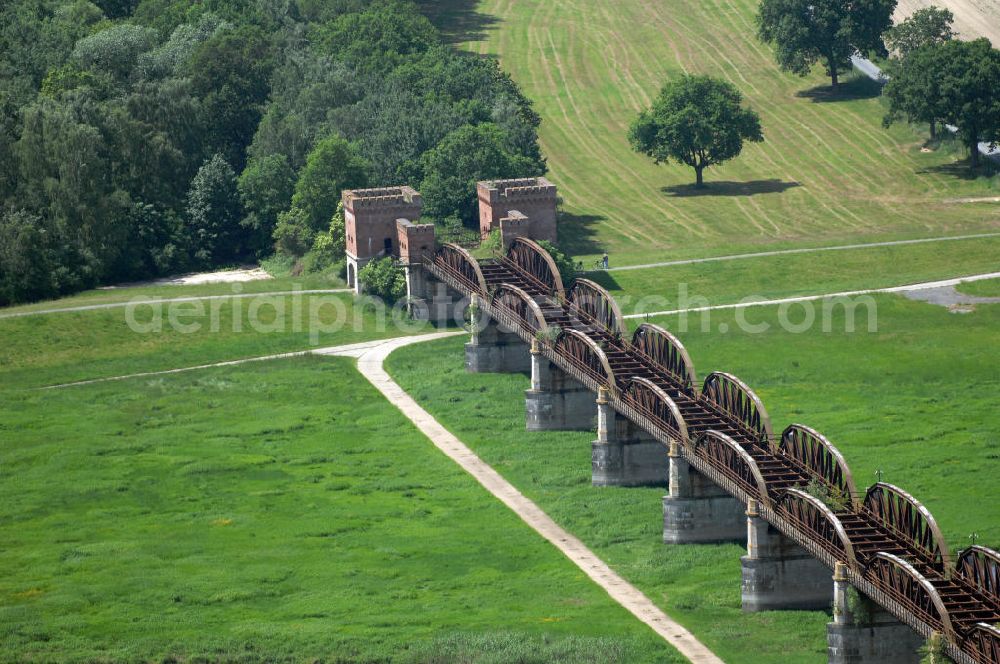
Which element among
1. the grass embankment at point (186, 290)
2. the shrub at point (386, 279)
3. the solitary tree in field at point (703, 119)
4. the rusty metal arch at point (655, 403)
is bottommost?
the rusty metal arch at point (655, 403)

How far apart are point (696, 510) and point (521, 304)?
36.1 metres

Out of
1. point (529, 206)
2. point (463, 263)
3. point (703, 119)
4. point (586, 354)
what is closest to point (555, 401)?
point (586, 354)

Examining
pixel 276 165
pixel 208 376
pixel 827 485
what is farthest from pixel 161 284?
pixel 827 485

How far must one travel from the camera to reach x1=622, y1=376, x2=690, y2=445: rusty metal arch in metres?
120

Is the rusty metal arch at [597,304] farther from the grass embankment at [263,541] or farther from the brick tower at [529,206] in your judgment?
the brick tower at [529,206]

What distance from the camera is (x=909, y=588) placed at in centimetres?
9731

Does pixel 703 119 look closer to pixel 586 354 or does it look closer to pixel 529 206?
pixel 529 206

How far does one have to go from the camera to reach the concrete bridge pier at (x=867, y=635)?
99562mm

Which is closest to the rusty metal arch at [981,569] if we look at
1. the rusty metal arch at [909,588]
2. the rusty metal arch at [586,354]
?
the rusty metal arch at [909,588]

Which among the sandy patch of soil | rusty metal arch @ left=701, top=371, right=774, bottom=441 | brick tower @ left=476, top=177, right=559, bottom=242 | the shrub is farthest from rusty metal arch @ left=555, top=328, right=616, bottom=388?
the sandy patch of soil

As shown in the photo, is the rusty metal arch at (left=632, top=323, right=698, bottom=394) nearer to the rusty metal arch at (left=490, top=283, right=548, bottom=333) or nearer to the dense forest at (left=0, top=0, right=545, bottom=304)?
the rusty metal arch at (left=490, top=283, right=548, bottom=333)

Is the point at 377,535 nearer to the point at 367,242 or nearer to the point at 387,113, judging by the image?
the point at 367,242

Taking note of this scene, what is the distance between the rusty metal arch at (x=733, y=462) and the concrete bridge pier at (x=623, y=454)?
1036cm

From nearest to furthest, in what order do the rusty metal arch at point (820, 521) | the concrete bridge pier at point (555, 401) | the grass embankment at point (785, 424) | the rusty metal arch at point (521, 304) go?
the rusty metal arch at point (820, 521)
the grass embankment at point (785, 424)
the concrete bridge pier at point (555, 401)
the rusty metal arch at point (521, 304)
